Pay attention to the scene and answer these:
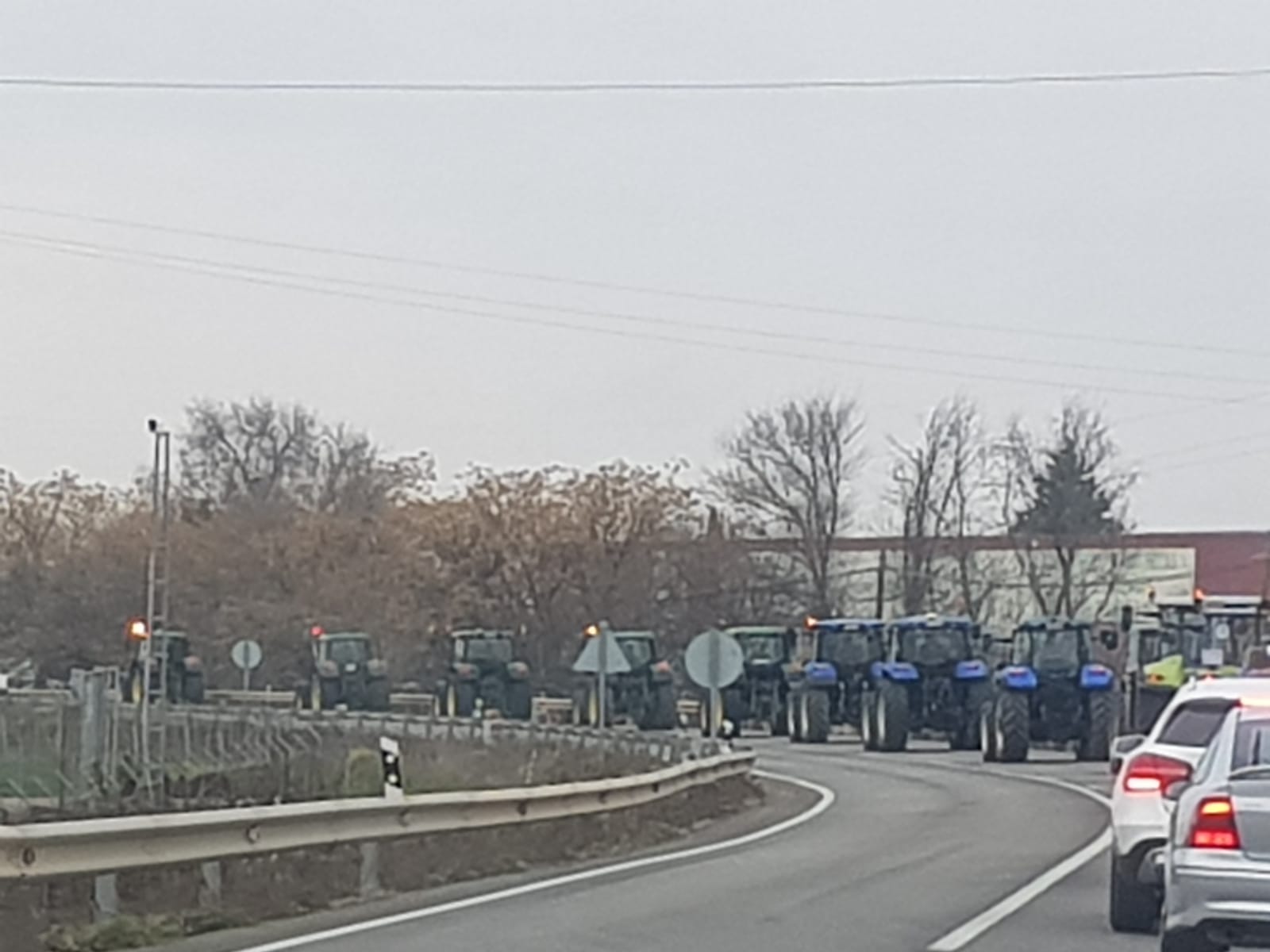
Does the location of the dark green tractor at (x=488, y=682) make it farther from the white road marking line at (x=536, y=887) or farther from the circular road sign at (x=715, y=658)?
the white road marking line at (x=536, y=887)

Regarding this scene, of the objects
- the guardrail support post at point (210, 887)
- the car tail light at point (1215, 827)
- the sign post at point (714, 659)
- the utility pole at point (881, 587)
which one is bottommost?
the guardrail support post at point (210, 887)

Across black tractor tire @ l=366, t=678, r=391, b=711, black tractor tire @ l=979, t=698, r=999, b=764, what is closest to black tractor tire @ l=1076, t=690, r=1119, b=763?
black tractor tire @ l=979, t=698, r=999, b=764

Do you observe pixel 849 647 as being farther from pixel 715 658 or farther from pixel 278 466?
pixel 278 466

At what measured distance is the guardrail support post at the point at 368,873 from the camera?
17.7 meters

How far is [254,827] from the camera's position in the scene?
1560 centimetres

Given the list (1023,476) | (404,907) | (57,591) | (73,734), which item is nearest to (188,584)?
(57,591)

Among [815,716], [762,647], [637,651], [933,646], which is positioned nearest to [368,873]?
[933,646]

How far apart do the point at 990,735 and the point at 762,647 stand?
1227cm

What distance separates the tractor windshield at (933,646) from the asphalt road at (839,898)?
16441mm

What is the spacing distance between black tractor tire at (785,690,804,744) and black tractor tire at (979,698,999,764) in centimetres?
699

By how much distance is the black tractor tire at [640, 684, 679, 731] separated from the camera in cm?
5288

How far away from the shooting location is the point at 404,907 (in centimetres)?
1686

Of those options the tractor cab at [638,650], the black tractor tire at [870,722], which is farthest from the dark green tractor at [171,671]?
the black tractor tire at [870,722]

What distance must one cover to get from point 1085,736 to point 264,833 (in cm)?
2795
